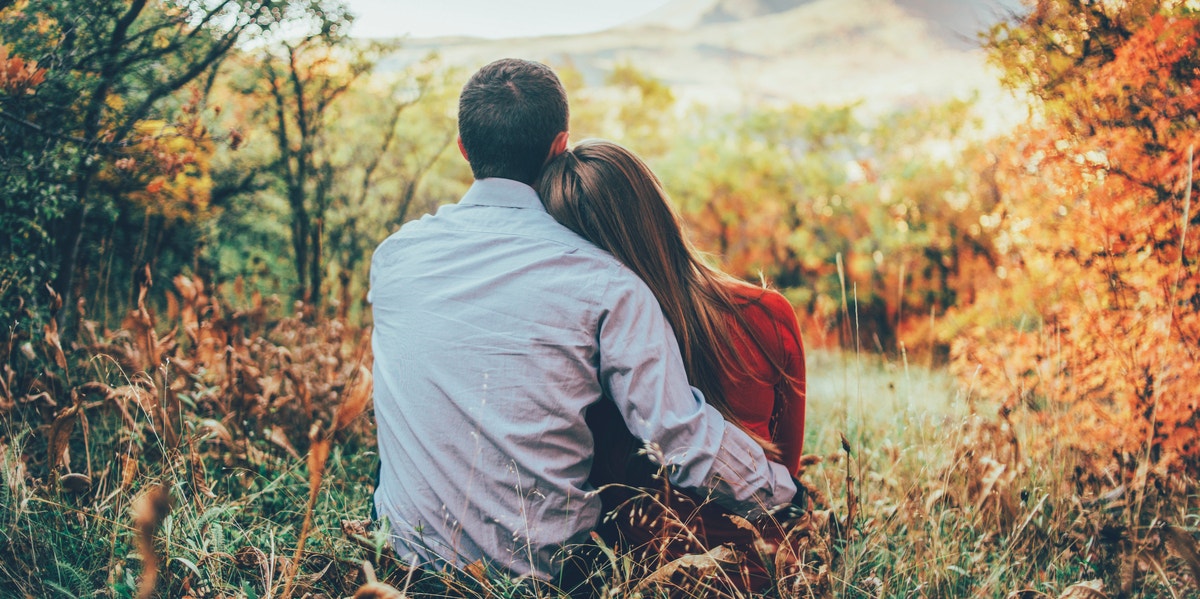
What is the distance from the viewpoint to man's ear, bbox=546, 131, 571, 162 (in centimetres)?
175

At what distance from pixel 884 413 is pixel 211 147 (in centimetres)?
405

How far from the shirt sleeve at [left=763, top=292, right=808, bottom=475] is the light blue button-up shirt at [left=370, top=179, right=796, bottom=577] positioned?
0.21 metres

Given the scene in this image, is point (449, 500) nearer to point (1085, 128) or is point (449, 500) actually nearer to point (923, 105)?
point (1085, 128)

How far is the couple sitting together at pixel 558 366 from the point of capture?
1458 mm

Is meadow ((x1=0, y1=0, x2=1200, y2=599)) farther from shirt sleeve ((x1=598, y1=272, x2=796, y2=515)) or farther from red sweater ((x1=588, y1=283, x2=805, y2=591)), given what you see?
shirt sleeve ((x1=598, y1=272, x2=796, y2=515))

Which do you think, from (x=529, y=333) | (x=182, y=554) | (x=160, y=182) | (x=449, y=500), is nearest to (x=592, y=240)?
(x=529, y=333)

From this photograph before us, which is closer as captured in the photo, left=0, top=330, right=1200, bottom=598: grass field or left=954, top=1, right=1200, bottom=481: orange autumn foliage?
left=0, top=330, right=1200, bottom=598: grass field

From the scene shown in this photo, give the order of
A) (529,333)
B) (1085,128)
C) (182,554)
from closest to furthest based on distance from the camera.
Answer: (529,333) → (182,554) → (1085,128)

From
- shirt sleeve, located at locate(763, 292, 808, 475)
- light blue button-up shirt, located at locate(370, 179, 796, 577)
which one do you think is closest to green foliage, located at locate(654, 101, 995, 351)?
shirt sleeve, located at locate(763, 292, 808, 475)

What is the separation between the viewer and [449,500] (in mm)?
1532

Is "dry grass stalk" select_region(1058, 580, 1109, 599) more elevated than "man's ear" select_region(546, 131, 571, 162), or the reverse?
"man's ear" select_region(546, 131, 571, 162)

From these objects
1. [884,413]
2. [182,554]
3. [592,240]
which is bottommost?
[884,413]

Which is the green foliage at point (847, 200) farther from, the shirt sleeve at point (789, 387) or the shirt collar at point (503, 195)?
the shirt collar at point (503, 195)

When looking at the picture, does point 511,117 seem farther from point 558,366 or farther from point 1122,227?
point 1122,227
